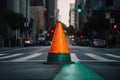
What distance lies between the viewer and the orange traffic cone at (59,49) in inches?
602

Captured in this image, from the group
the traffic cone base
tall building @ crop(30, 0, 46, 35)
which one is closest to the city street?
the traffic cone base

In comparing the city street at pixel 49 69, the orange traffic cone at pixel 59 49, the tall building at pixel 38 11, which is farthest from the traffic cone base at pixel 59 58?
the tall building at pixel 38 11

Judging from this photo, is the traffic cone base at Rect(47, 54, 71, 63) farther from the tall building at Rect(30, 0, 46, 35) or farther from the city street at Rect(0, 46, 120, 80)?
the tall building at Rect(30, 0, 46, 35)

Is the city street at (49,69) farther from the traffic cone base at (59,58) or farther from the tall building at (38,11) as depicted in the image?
the tall building at (38,11)

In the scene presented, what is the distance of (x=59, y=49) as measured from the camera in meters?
15.3

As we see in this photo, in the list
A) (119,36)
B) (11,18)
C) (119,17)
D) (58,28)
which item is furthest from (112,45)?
(58,28)

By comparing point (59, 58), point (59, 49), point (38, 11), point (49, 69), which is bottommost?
point (49, 69)

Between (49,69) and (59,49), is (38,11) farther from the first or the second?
(49,69)

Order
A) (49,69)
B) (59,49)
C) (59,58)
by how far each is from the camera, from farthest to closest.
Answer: (59,58) < (59,49) < (49,69)

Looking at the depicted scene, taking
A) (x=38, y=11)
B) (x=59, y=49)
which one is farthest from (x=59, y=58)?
(x=38, y=11)

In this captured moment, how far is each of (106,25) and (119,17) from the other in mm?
6114

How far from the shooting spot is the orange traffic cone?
15.3 m

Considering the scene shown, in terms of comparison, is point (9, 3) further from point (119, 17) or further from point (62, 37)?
point (62, 37)

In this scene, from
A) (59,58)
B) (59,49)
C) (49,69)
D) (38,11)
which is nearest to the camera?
(49,69)
